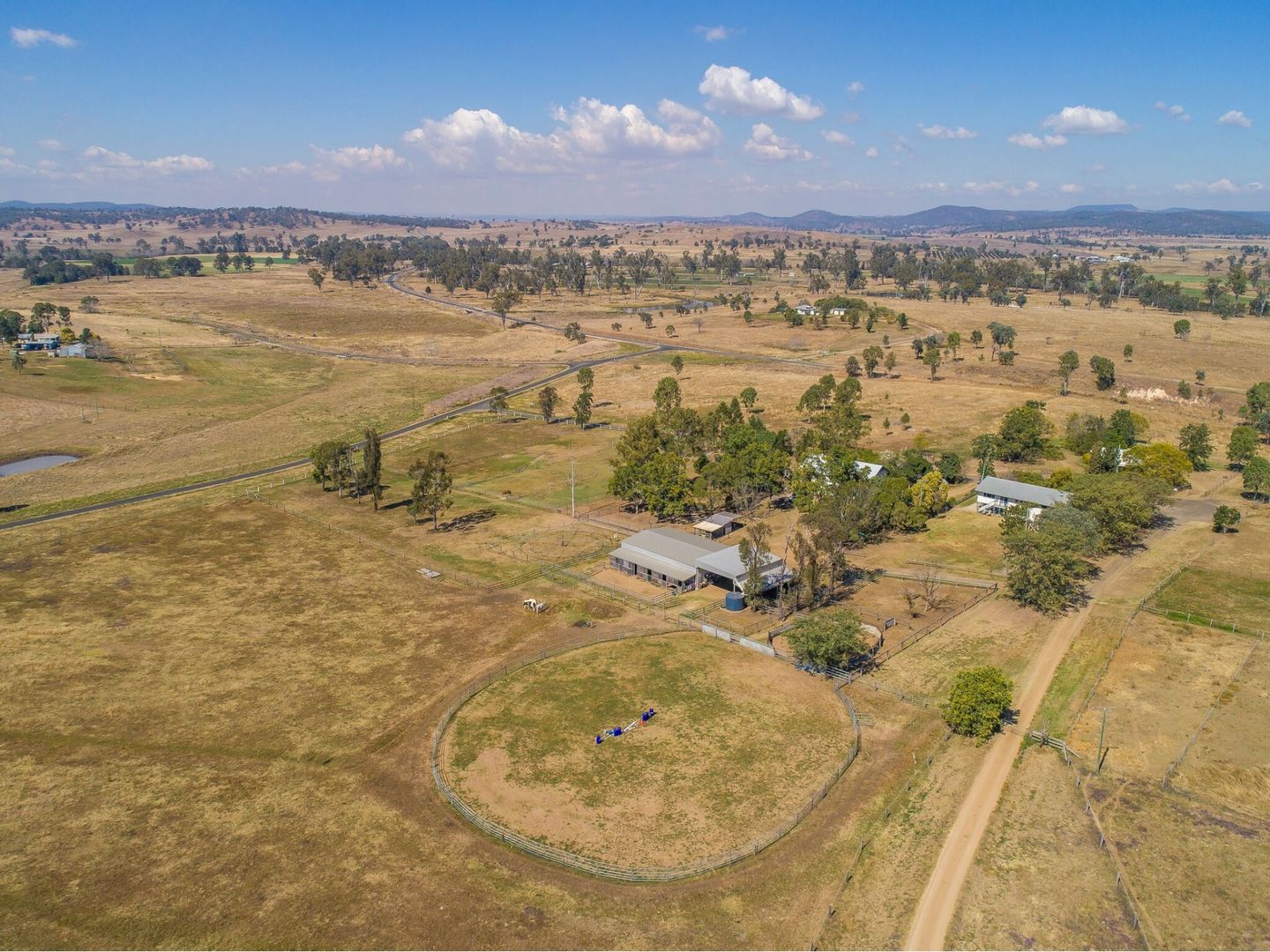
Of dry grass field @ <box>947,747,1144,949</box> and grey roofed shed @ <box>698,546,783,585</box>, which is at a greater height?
grey roofed shed @ <box>698,546,783,585</box>

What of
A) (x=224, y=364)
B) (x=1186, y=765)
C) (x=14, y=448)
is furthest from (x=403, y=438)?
(x=1186, y=765)

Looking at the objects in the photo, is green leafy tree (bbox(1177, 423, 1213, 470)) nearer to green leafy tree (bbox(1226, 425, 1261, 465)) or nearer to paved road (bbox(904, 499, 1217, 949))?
green leafy tree (bbox(1226, 425, 1261, 465))

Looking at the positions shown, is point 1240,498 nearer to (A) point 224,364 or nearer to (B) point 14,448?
(B) point 14,448

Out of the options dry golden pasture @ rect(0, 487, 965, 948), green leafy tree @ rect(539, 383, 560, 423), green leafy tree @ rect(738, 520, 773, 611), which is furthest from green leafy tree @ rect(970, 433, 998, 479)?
green leafy tree @ rect(539, 383, 560, 423)

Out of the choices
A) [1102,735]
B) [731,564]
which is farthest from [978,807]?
[731,564]

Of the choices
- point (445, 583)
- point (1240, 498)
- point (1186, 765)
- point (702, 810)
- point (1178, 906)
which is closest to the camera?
point (1178, 906)

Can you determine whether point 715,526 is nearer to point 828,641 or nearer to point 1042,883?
point 828,641
